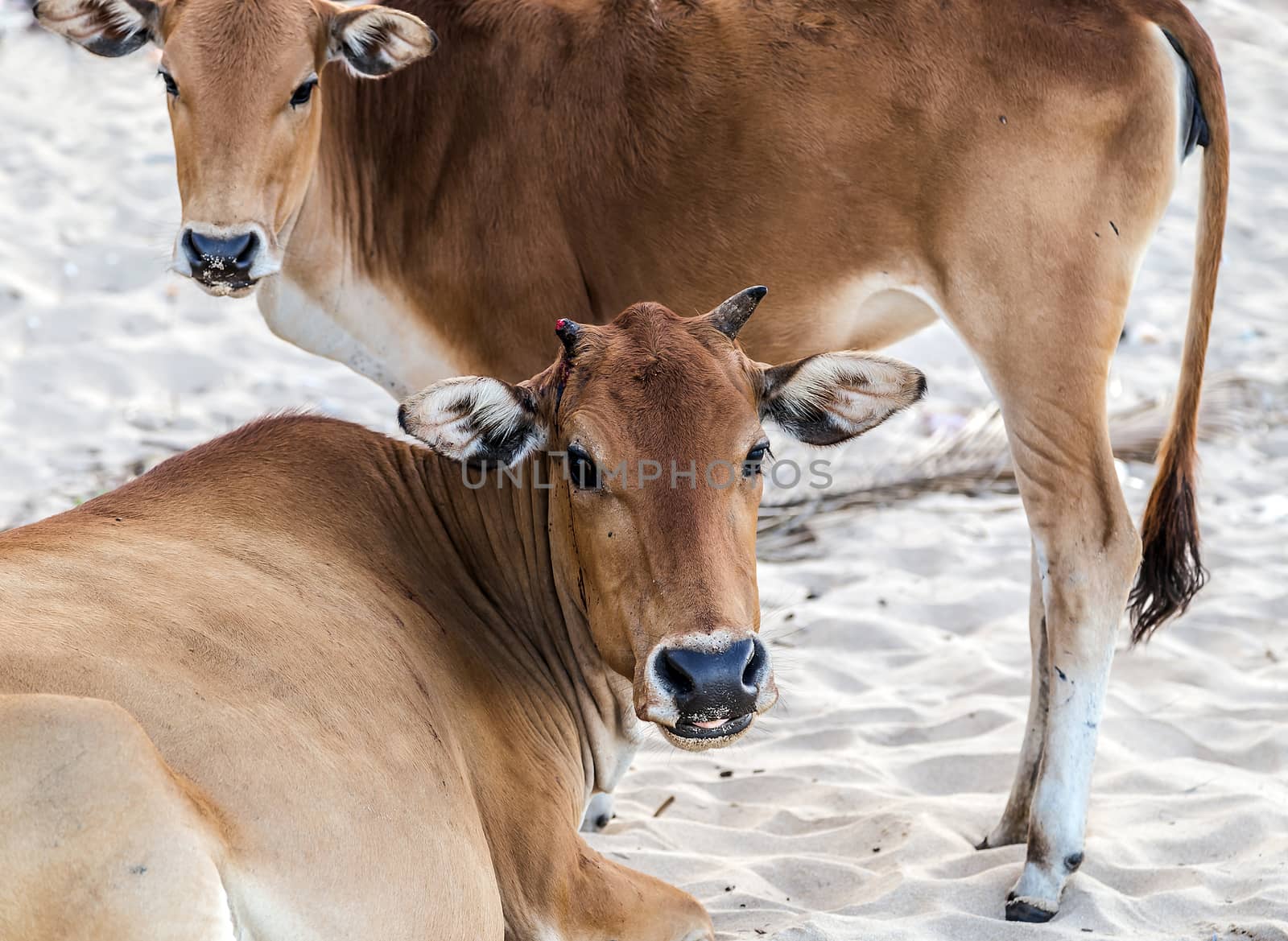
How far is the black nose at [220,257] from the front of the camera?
5180 millimetres

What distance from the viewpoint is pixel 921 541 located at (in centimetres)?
754

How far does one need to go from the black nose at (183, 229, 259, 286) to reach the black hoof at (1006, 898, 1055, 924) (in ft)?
10.6

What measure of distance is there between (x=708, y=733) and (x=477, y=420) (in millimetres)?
1055

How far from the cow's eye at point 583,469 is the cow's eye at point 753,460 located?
37 centimetres

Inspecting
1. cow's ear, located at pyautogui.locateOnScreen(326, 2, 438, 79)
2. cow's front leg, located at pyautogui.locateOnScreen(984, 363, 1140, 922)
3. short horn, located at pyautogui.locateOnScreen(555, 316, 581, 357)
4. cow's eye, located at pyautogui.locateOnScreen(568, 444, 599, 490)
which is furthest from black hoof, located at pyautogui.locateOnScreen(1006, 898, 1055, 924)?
cow's ear, located at pyautogui.locateOnScreen(326, 2, 438, 79)

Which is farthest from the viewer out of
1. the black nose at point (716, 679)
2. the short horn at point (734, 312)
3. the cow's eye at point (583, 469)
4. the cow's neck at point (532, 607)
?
the cow's neck at point (532, 607)

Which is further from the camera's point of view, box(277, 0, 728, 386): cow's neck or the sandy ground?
box(277, 0, 728, 386): cow's neck

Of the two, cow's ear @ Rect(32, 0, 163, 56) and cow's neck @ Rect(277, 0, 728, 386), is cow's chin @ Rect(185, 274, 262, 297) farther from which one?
cow's ear @ Rect(32, 0, 163, 56)

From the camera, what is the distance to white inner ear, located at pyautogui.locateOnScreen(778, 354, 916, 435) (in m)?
4.02

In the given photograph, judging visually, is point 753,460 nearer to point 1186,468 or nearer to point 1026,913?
point 1026,913

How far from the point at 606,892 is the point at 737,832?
1.31 meters

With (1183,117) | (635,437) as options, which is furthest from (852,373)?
(1183,117)

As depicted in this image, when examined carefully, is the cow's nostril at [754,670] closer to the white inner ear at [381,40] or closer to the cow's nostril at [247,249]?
the cow's nostril at [247,249]

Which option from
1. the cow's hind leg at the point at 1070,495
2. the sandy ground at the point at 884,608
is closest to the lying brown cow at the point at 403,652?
the cow's hind leg at the point at 1070,495
